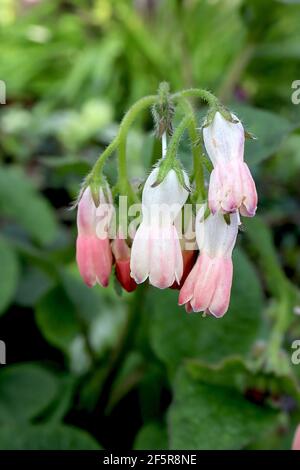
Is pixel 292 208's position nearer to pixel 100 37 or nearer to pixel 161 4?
pixel 161 4

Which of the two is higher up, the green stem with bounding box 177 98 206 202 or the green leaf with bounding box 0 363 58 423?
the green stem with bounding box 177 98 206 202

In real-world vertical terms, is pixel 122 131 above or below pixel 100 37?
below

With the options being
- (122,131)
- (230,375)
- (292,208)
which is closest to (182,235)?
(122,131)

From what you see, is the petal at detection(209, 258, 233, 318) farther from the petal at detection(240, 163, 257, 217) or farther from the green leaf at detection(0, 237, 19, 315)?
the green leaf at detection(0, 237, 19, 315)

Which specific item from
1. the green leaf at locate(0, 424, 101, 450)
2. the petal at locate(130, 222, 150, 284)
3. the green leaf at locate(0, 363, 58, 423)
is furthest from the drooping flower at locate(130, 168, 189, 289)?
the green leaf at locate(0, 363, 58, 423)

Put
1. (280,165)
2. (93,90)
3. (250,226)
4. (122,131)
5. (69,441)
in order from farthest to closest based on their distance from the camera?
(93,90)
(280,165)
(250,226)
(69,441)
(122,131)

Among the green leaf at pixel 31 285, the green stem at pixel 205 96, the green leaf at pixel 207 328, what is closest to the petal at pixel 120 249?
the green stem at pixel 205 96

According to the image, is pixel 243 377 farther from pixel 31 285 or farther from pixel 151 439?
pixel 31 285
